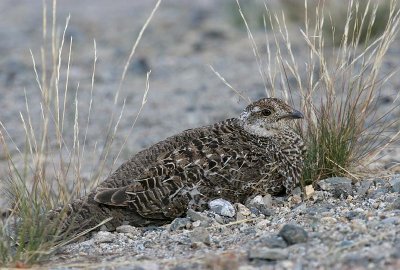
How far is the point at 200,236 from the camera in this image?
5898 mm

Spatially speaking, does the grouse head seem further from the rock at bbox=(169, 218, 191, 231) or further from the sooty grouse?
the rock at bbox=(169, 218, 191, 231)

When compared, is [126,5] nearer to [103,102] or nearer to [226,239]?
[103,102]

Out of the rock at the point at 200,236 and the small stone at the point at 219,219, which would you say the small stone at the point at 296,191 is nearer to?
the small stone at the point at 219,219

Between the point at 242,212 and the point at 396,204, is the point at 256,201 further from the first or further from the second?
the point at 396,204

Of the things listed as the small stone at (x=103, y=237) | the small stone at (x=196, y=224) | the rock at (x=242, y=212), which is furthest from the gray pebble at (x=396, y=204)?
the small stone at (x=103, y=237)

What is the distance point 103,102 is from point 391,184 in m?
6.43

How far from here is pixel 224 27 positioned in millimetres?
16312

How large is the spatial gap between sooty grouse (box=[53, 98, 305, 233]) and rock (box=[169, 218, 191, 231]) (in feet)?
0.61

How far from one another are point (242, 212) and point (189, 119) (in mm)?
4516

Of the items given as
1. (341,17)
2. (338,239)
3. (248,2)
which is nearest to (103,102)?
(341,17)

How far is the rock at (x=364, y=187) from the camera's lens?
265 inches

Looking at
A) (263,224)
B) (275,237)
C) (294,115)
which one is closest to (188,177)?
(263,224)

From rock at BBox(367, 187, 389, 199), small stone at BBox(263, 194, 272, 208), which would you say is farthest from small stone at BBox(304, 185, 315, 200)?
rock at BBox(367, 187, 389, 199)

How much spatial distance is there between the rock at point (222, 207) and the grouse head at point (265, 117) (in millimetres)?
806
